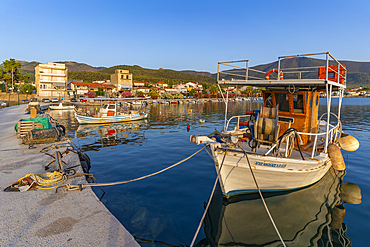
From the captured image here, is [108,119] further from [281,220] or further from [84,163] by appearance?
[281,220]

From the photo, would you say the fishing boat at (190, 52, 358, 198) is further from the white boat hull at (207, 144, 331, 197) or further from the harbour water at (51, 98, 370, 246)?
the harbour water at (51, 98, 370, 246)

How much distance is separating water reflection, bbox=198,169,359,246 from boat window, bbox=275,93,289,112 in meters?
3.58

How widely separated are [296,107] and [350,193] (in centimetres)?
434

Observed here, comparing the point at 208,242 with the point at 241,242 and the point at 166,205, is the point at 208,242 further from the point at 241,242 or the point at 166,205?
the point at 166,205

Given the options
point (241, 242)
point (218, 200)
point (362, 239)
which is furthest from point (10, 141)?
point (362, 239)

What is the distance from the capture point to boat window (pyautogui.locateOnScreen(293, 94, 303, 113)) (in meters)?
9.19

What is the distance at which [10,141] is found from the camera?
43.8ft

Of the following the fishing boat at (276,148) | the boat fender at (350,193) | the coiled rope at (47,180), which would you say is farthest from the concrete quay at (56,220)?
the boat fender at (350,193)

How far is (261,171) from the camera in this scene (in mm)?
7141

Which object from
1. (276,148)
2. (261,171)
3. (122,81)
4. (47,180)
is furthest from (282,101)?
(122,81)

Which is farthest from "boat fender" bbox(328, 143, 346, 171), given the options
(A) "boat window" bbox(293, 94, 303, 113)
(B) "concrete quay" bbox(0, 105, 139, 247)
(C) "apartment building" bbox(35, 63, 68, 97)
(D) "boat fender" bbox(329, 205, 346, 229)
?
(C) "apartment building" bbox(35, 63, 68, 97)

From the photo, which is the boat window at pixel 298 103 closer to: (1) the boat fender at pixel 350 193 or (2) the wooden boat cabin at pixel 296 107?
(2) the wooden boat cabin at pixel 296 107

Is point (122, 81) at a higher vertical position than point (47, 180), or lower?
higher

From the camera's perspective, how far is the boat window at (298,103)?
9.19 m
